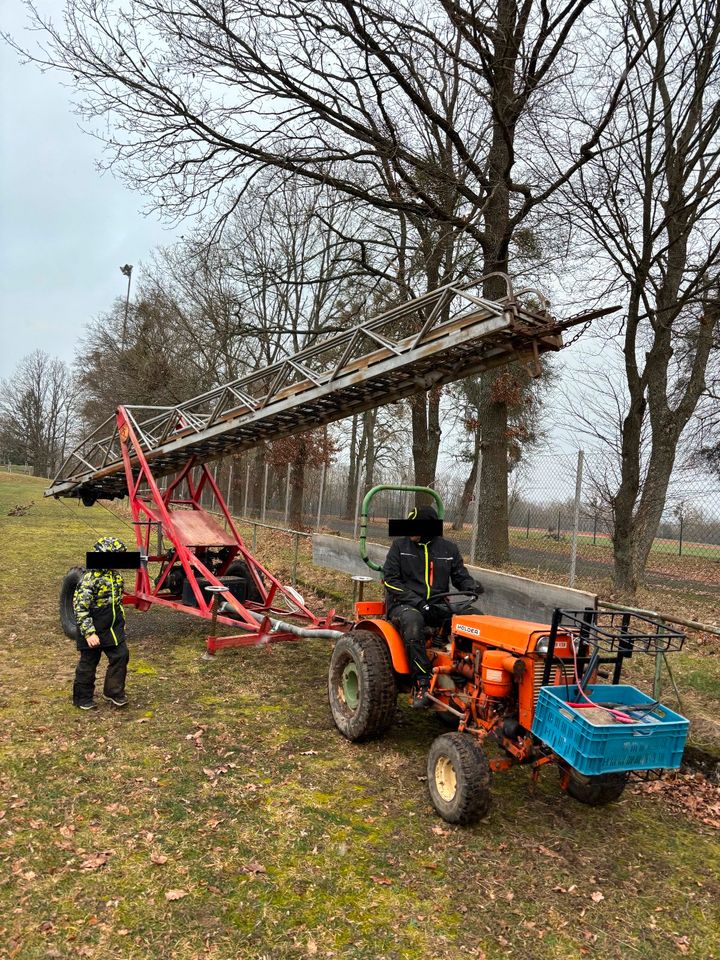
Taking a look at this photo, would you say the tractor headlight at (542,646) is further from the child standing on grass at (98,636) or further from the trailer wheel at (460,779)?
the child standing on grass at (98,636)

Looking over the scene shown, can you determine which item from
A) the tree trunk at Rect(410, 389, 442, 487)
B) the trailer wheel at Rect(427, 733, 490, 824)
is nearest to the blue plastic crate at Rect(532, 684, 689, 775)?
the trailer wheel at Rect(427, 733, 490, 824)

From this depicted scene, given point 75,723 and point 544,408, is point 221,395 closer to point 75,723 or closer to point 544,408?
point 75,723

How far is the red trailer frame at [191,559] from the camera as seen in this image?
7.46m

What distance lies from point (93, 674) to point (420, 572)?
3.09m

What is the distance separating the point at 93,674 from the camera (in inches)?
227

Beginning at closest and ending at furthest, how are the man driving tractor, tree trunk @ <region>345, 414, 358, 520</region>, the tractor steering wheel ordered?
1. the tractor steering wheel
2. the man driving tractor
3. tree trunk @ <region>345, 414, 358, 520</region>

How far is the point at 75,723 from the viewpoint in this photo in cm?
544

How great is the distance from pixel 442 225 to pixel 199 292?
589 inches

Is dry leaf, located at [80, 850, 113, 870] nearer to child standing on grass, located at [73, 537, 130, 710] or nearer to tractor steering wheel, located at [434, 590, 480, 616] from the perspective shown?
child standing on grass, located at [73, 537, 130, 710]

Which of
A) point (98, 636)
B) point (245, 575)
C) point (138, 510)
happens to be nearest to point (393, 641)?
point (98, 636)

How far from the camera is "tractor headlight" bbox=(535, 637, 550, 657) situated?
4016 millimetres

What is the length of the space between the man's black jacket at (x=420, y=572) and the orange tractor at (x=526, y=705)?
0.96 feet

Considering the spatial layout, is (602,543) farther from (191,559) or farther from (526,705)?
(526,705)

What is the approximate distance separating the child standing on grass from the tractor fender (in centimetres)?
228
